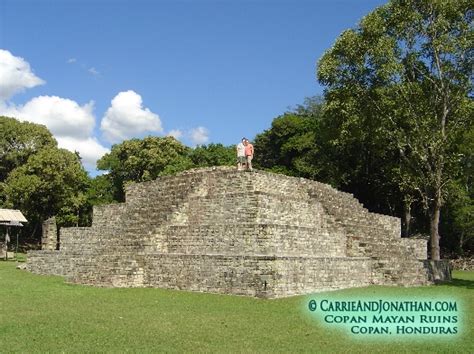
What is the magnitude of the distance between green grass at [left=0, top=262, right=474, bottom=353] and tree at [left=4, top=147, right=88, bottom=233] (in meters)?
26.0

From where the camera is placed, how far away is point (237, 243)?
54.5ft

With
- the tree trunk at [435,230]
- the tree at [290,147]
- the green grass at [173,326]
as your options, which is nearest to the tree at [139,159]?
the tree at [290,147]

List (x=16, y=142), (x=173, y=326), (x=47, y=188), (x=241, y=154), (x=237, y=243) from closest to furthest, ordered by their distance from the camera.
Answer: (x=173, y=326) < (x=237, y=243) < (x=241, y=154) < (x=47, y=188) < (x=16, y=142)

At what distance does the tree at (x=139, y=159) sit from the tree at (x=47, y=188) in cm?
885

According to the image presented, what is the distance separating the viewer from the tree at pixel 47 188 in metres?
39.3

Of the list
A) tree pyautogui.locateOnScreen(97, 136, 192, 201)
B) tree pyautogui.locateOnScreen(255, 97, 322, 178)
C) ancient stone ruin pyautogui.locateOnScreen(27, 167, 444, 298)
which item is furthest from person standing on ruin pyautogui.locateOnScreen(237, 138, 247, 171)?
tree pyautogui.locateOnScreen(97, 136, 192, 201)

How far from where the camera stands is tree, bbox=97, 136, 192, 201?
51.1 meters

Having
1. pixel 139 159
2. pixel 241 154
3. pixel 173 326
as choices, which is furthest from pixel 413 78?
pixel 139 159

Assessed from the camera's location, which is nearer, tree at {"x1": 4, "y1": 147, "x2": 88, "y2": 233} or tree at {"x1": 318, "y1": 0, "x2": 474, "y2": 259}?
tree at {"x1": 318, "y1": 0, "x2": 474, "y2": 259}

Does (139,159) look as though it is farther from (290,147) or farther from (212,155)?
(290,147)

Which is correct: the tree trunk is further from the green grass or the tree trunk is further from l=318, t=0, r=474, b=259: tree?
the green grass

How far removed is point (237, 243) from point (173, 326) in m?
6.82

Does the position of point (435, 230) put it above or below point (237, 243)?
above

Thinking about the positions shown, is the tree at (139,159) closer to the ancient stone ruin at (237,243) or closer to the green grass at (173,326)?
the ancient stone ruin at (237,243)
